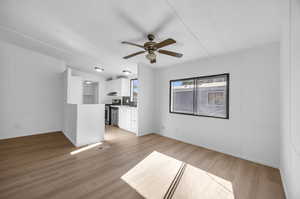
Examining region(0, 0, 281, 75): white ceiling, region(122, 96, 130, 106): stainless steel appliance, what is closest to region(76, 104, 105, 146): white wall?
region(0, 0, 281, 75): white ceiling

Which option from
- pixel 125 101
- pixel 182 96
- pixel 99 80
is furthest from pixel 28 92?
pixel 182 96

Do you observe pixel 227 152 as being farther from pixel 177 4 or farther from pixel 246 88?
pixel 177 4

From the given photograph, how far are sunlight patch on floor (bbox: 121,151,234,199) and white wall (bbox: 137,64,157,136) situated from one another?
6.02 feet

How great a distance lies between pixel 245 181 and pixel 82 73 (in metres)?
6.58

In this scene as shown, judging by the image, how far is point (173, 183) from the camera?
169 centimetres

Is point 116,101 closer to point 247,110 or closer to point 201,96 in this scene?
point 201,96

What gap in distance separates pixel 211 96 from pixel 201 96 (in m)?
0.27

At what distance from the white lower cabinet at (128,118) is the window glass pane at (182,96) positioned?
154 centimetres

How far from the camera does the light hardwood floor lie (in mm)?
1476

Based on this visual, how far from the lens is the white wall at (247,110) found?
218 centimetres

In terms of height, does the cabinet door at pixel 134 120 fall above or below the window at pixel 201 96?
below

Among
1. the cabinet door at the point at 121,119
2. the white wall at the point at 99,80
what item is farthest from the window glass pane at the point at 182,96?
the white wall at the point at 99,80

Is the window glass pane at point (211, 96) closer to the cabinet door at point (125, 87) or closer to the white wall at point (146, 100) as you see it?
the white wall at point (146, 100)

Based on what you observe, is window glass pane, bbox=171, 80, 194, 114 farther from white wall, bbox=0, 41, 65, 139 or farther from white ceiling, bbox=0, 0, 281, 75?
white wall, bbox=0, 41, 65, 139
